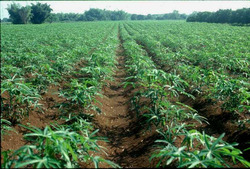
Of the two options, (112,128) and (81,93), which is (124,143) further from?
(81,93)

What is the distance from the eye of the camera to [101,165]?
3.00 m

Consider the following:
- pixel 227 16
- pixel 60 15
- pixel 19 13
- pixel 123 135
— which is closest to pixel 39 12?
pixel 19 13

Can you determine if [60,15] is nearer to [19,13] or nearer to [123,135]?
[19,13]

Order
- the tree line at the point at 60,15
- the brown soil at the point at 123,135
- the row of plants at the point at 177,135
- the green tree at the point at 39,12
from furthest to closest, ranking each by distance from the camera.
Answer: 1. the green tree at the point at 39,12
2. the tree line at the point at 60,15
3. the brown soil at the point at 123,135
4. the row of plants at the point at 177,135

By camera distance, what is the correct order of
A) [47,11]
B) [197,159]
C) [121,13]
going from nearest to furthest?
[197,159], [47,11], [121,13]

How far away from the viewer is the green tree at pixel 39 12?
56.5 metres

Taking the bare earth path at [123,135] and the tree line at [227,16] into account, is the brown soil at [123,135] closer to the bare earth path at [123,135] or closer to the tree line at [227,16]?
the bare earth path at [123,135]

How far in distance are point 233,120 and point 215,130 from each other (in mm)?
480

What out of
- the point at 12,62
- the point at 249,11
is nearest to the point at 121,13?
the point at 249,11

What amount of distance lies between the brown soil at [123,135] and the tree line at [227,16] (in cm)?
4224

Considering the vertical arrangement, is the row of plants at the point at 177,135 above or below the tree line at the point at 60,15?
below

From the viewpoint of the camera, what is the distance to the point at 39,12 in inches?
2238

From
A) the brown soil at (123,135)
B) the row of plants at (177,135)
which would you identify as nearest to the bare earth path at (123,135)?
the brown soil at (123,135)

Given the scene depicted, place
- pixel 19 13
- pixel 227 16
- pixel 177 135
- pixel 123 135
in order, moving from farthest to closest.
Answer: pixel 19 13 → pixel 227 16 → pixel 123 135 → pixel 177 135
